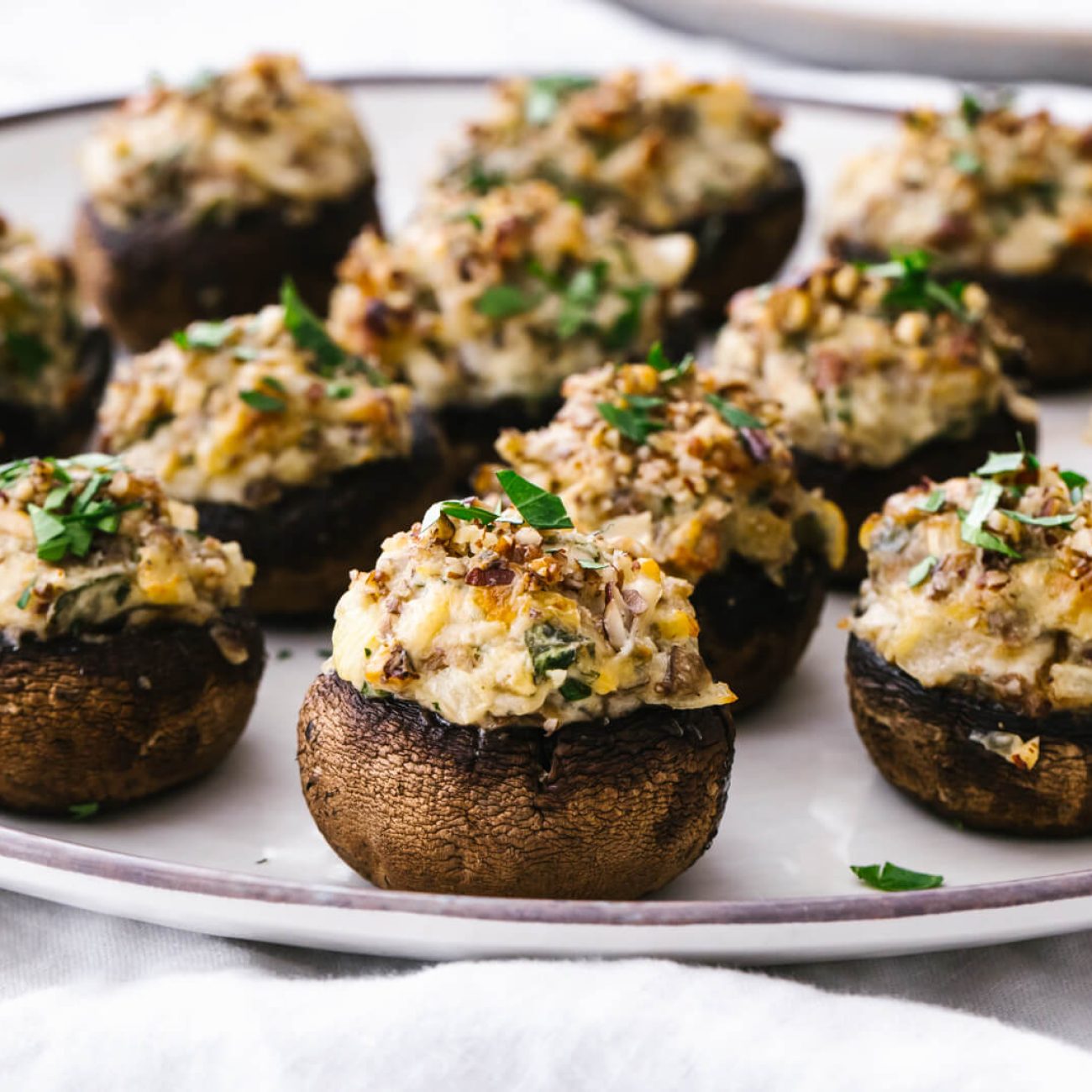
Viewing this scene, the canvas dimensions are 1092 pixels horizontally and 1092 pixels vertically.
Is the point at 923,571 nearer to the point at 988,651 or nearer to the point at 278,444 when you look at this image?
the point at 988,651

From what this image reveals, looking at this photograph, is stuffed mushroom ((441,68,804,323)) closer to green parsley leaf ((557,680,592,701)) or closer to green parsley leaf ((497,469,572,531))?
green parsley leaf ((497,469,572,531))

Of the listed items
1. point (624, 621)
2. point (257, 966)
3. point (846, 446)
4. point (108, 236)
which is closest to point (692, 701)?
point (624, 621)

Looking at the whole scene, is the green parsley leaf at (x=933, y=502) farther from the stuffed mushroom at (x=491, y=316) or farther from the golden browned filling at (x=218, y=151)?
the golden browned filling at (x=218, y=151)

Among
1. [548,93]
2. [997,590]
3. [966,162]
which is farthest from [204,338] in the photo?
[966,162]

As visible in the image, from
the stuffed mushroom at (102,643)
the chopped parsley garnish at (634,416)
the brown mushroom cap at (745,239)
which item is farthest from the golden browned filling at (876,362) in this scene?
the stuffed mushroom at (102,643)

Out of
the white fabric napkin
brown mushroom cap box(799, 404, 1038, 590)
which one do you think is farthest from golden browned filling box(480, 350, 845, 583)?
the white fabric napkin

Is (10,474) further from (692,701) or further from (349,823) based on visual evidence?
(692,701)
